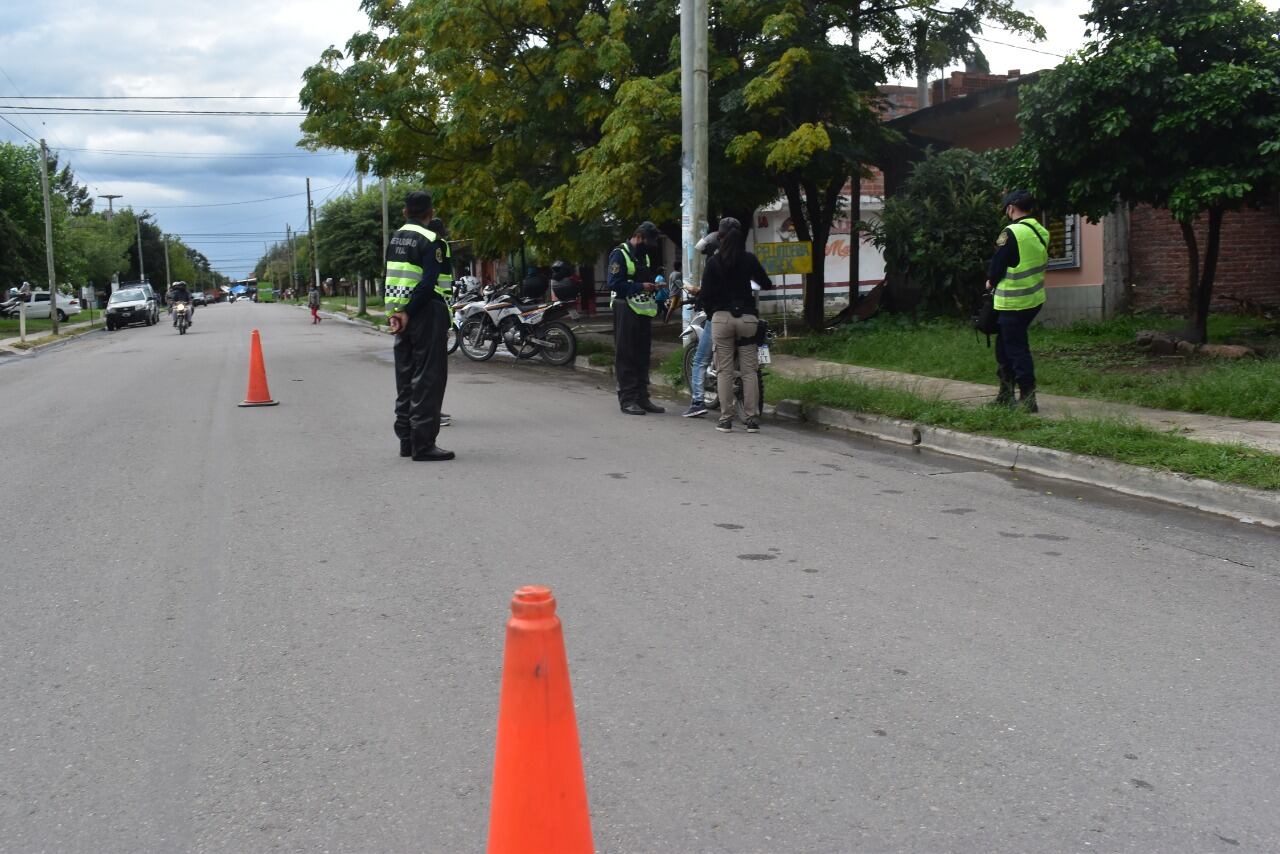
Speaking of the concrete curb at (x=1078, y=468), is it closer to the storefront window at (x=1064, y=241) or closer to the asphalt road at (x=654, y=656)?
the asphalt road at (x=654, y=656)

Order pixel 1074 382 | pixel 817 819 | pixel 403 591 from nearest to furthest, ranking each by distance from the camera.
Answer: pixel 817 819 < pixel 403 591 < pixel 1074 382

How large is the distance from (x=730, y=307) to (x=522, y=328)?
25.7ft

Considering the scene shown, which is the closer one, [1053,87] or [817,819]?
[817,819]

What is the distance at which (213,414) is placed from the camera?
12.8 meters

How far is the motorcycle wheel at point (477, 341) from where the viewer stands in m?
19.2

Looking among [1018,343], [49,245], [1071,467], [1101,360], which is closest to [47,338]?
[49,245]

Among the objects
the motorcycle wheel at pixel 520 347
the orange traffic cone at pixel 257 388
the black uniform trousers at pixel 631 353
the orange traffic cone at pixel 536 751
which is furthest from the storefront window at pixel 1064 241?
the orange traffic cone at pixel 536 751

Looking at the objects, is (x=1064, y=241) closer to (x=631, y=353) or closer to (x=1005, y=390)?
(x=1005, y=390)

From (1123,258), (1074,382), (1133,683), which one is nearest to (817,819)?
(1133,683)

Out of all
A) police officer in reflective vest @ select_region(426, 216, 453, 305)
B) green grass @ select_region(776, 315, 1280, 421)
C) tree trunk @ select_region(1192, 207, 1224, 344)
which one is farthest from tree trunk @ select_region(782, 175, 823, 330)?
police officer in reflective vest @ select_region(426, 216, 453, 305)

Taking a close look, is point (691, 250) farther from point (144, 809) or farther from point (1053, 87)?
point (144, 809)

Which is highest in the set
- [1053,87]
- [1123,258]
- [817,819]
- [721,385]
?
[1053,87]

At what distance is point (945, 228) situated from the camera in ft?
61.6

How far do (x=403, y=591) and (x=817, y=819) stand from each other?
9.35 ft
